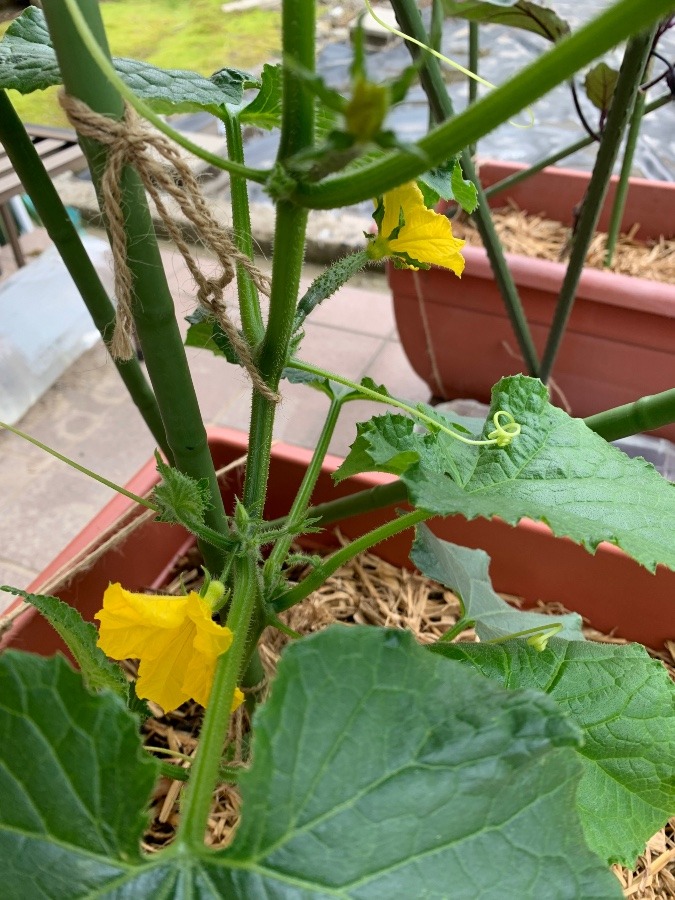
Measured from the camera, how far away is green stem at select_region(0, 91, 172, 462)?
45cm

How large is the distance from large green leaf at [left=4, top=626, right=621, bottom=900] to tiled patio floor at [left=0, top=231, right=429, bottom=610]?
36.5 inches

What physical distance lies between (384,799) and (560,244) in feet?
4.34

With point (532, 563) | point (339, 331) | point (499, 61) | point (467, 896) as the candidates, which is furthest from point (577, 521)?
point (499, 61)

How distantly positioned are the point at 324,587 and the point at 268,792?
58cm

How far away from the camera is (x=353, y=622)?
33.1 inches

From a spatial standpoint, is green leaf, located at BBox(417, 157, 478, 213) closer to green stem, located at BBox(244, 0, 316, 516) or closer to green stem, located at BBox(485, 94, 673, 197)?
green stem, located at BBox(244, 0, 316, 516)

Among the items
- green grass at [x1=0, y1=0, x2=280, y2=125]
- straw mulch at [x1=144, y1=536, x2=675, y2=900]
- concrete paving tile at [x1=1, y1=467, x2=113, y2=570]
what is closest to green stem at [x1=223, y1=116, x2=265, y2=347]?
straw mulch at [x1=144, y1=536, x2=675, y2=900]

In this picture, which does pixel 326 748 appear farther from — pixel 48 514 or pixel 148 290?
pixel 48 514

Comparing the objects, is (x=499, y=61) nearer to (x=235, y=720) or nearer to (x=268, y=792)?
(x=235, y=720)

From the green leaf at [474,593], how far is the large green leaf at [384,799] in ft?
0.82

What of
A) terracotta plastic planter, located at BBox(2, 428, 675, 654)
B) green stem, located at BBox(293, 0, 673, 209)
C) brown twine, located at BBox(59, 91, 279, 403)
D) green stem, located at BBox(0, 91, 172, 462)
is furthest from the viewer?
terracotta plastic planter, located at BBox(2, 428, 675, 654)

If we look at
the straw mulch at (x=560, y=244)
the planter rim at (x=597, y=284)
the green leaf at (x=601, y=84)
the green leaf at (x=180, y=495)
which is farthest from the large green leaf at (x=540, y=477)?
the straw mulch at (x=560, y=244)

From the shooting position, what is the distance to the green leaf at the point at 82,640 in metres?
0.44

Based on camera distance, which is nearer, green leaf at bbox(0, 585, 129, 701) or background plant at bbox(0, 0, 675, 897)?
background plant at bbox(0, 0, 675, 897)
